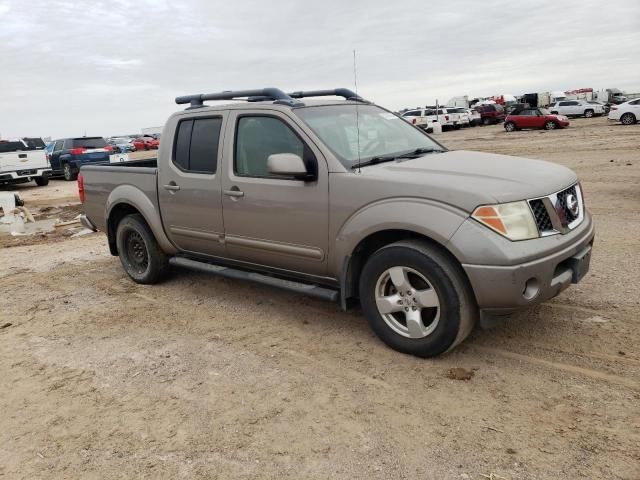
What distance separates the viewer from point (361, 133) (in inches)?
173

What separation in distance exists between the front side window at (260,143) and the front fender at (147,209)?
129 cm

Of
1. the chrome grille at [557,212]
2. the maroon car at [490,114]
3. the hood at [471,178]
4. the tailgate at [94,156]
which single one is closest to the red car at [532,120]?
the maroon car at [490,114]

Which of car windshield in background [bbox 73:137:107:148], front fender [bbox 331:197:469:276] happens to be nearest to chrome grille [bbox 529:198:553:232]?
front fender [bbox 331:197:469:276]

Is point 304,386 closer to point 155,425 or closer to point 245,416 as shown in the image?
point 245,416

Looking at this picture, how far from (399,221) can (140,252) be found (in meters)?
3.49

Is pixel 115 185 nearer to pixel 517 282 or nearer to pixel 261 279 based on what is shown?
pixel 261 279

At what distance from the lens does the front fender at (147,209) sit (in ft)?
17.9

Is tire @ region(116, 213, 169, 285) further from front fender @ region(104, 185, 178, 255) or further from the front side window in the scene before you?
the front side window

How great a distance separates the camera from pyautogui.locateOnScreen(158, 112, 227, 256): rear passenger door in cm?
482

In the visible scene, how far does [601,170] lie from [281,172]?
11.1 m

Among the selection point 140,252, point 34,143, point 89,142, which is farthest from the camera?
point 89,142

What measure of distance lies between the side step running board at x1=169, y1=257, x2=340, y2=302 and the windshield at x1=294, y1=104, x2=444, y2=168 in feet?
3.20

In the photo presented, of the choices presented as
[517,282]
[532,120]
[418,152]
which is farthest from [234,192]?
[532,120]

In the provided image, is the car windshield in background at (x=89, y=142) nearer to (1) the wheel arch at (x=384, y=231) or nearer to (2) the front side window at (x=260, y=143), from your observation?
(2) the front side window at (x=260, y=143)
